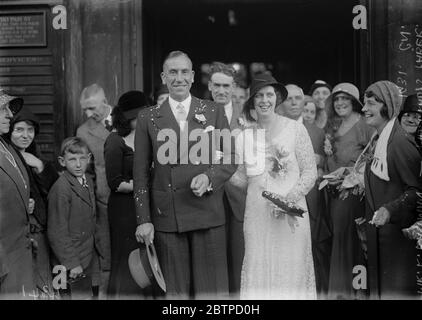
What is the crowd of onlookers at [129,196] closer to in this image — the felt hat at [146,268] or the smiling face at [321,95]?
the smiling face at [321,95]

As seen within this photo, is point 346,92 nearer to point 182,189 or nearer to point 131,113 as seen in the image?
point 182,189

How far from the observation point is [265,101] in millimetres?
5109

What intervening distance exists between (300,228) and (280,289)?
0.43 meters

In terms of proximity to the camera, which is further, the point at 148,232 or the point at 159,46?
the point at 159,46

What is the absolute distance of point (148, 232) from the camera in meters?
4.90

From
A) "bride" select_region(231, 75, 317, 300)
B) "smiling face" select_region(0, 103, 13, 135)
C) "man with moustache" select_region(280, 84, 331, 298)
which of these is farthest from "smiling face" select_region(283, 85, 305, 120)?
"smiling face" select_region(0, 103, 13, 135)

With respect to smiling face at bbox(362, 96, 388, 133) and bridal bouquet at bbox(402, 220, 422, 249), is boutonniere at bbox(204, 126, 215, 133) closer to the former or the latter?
smiling face at bbox(362, 96, 388, 133)

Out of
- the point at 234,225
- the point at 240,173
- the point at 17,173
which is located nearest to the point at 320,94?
the point at 240,173

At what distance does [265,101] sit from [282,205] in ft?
2.33

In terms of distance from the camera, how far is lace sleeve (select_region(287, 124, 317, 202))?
502 cm

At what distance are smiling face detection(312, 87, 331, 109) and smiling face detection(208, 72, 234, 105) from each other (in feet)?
1.92

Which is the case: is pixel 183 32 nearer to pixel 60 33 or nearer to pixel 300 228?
pixel 60 33

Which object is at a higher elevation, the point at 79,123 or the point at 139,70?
the point at 139,70

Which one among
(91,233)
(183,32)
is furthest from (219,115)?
(91,233)
